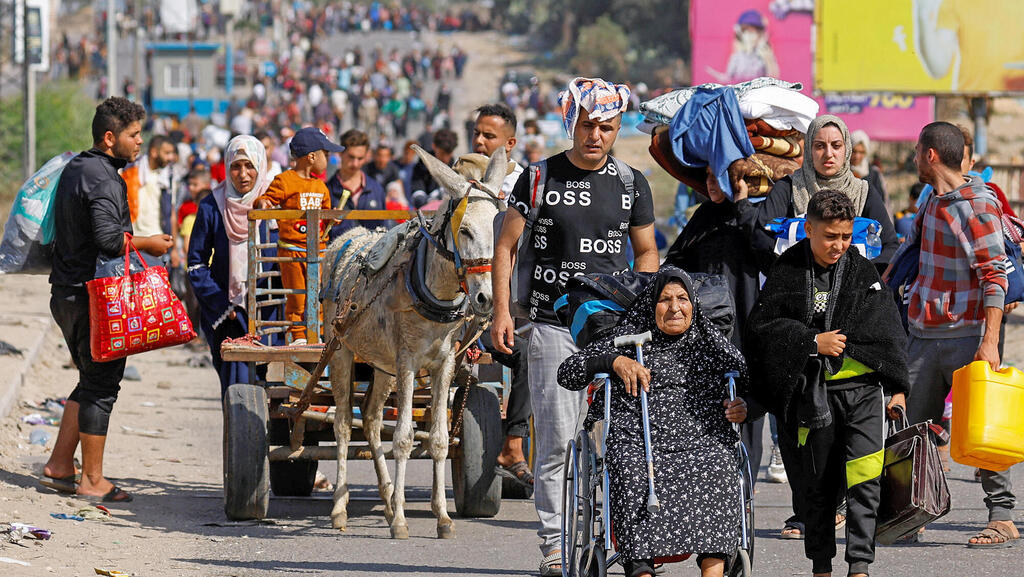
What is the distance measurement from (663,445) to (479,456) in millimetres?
3235

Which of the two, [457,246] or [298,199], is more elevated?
[298,199]

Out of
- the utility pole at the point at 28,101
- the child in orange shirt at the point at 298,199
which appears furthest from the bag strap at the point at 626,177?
the utility pole at the point at 28,101

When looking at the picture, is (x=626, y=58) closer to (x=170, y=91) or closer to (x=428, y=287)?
(x=170, y=91)

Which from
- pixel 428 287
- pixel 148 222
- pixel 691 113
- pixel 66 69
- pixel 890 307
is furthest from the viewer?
pixel 66 69

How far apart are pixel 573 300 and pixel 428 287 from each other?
5.66 ft

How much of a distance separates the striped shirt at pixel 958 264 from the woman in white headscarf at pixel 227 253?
14.2 ft

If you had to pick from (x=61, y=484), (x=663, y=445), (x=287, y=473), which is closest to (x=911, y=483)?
(x=663, y=445)

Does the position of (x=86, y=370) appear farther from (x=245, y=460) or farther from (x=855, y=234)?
(x=855, y=234)

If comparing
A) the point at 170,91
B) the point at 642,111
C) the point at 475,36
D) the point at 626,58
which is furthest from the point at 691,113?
the point at 475,36

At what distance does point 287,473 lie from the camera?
10562 mm

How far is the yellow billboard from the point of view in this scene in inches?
1174

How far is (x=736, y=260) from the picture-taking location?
25.0 ft

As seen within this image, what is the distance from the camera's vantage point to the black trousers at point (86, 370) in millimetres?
9938

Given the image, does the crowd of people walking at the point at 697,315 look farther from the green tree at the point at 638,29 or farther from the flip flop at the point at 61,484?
the green tree at the point at 638,29
